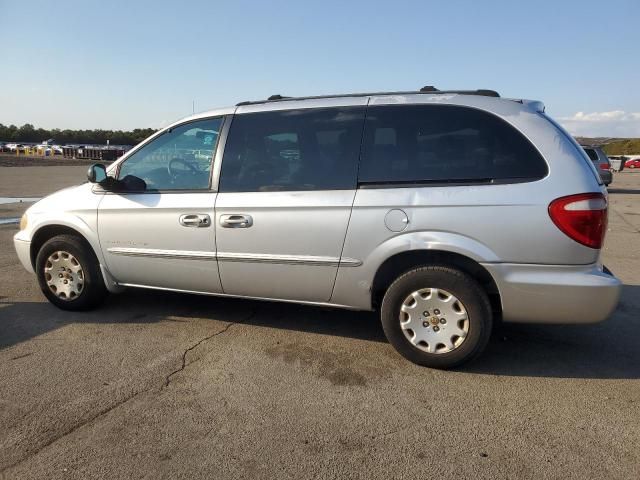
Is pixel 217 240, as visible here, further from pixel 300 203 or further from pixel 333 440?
pixel 333 440

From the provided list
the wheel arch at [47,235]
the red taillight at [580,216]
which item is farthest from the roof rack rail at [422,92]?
the wheel arch at [47,235]

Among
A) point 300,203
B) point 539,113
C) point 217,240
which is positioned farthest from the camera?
point 217,240

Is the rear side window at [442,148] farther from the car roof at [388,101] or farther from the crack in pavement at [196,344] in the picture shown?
the crack in pavement at [196,344]

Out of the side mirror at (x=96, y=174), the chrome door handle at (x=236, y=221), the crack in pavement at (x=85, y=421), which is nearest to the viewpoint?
the crack in pavement at (x=85, y=421)

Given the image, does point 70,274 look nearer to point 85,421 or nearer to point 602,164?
point 85,421

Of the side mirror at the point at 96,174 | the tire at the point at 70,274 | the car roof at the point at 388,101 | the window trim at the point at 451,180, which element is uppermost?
the car roof at the point at 388,101

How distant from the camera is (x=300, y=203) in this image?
11.8 feet

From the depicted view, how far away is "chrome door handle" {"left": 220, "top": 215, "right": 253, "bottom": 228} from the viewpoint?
3738 mm

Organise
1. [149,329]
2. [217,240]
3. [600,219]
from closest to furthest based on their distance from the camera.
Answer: [600,219] → [217,240] → [149,329]

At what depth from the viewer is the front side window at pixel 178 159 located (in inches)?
159

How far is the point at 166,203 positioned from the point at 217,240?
1.89 feet

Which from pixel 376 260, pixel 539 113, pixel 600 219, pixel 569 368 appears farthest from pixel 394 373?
pixel 539 113

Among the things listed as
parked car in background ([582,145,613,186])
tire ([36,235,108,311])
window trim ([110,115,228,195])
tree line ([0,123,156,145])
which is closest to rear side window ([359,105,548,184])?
window trim ([110,115,228,195])

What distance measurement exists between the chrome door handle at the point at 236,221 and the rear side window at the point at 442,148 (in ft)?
3.07
